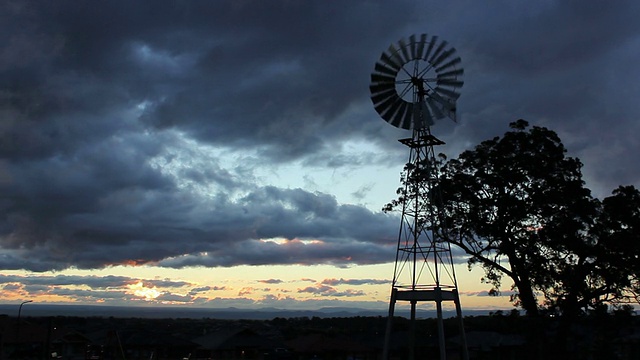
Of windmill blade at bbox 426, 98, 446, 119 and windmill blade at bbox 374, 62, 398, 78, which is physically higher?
windmill blade at bbox 374, 62, 398, 78

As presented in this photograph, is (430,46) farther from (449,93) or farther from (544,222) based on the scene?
(544,222)

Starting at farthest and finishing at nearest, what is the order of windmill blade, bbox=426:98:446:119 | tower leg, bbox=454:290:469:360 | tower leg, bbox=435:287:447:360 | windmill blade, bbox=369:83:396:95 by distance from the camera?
windmill blade, bbox=369:83:396:95 < windmill blade, bbox=426:98:446:119 < tower leg, bbox=454:290:469:360 < tower leg, bbox=435:287:447:360

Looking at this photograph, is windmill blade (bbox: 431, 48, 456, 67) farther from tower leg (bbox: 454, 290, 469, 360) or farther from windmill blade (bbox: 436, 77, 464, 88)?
tower leg (bbox: 454, 290, 469, 360)

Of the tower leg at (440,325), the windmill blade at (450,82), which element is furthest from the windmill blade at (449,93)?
the tower leg at (440,325)

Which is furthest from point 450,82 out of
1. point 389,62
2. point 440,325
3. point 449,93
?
point 440,325

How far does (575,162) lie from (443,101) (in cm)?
1282

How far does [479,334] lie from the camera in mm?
61188

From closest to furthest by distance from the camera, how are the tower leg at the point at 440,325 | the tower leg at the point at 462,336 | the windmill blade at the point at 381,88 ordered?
1. the tower leg at the point at 440,325
2. the tower leg at the point at 462,336
3. the windmill blade at the point at 381,88

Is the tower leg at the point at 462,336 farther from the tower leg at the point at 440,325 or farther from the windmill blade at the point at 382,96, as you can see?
the windmill blade at the point at 382,96

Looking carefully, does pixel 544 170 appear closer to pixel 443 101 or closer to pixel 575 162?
pixel 575 162

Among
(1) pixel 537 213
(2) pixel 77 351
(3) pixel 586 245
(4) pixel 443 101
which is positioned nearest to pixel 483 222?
(1) pixel 537 213

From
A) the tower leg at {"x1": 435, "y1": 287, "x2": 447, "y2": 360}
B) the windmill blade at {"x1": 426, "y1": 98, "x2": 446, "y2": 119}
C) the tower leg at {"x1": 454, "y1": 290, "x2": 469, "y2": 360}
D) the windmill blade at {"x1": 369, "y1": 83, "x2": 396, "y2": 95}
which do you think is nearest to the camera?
the tower leg at {"x1": 435, "y1": 287, "x2": 447, "y2": 360}

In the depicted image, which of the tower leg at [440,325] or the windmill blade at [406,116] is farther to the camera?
the windmill blade at [406,116]

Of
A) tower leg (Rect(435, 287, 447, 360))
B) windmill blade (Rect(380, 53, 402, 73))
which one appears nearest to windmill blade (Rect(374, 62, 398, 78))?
windmill blade (Rect(380, 53, 402, 73))
